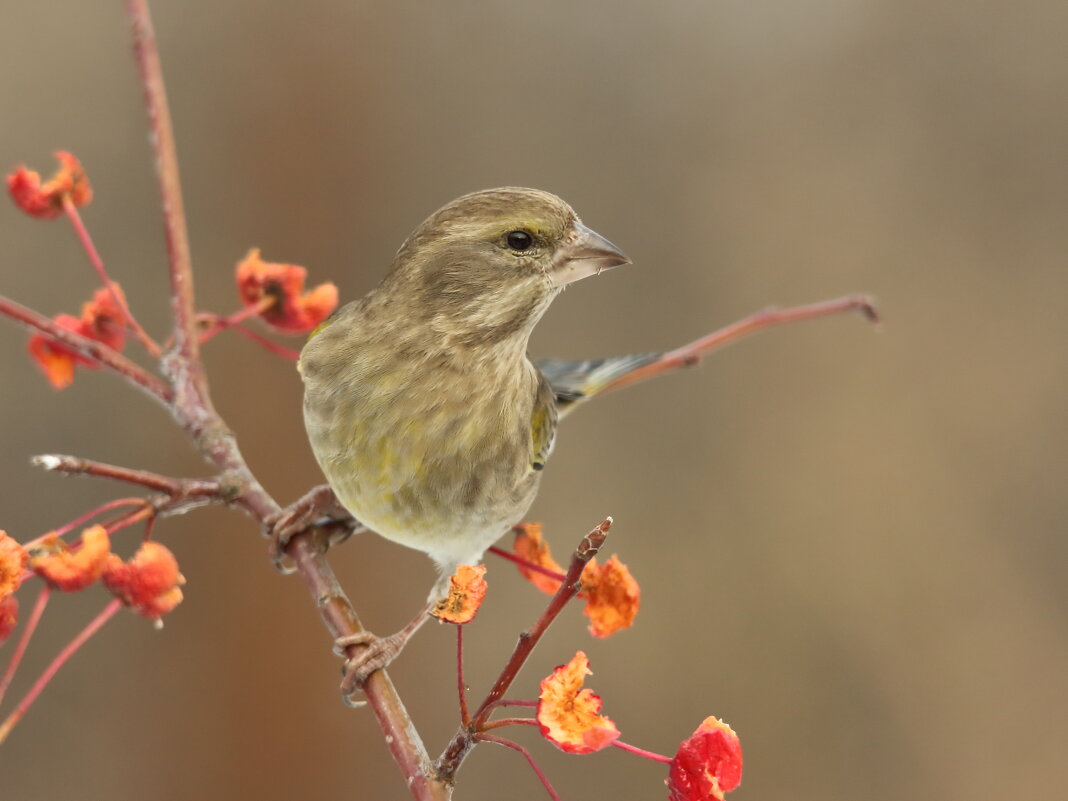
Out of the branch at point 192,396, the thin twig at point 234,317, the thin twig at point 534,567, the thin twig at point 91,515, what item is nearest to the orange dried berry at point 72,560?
the thin twig at point 91,515

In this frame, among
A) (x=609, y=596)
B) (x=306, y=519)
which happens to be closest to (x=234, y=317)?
(x=306, y=519)

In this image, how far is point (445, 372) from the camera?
1912 mm

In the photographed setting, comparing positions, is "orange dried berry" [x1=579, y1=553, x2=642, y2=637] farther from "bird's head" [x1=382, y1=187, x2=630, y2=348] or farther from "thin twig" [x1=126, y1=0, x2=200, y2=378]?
"thin twig" [x1=126, y1=0, x2=200, y2=378]

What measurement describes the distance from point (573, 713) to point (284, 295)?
987 millimetres

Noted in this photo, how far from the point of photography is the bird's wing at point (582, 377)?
225 centimetres

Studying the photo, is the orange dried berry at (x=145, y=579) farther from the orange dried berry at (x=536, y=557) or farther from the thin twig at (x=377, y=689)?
the orange dried berry at (x=536, y=557)

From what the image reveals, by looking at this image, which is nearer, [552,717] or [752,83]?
[552,717]

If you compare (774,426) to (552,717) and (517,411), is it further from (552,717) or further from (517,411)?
(552,717)

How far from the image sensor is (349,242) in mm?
4410

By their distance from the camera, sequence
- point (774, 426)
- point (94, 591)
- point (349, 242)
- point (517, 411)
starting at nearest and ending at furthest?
1. point (517, 411)
2. point (94, 591)
3. point (349, 242)
4. point (774, 426)

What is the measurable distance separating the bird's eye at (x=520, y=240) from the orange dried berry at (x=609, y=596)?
0.60 m

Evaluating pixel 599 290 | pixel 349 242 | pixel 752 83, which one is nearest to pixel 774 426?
pixel 599 290

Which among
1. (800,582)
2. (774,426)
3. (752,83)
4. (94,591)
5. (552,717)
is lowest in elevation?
(552,717)

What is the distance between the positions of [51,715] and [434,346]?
2765 millimetres
